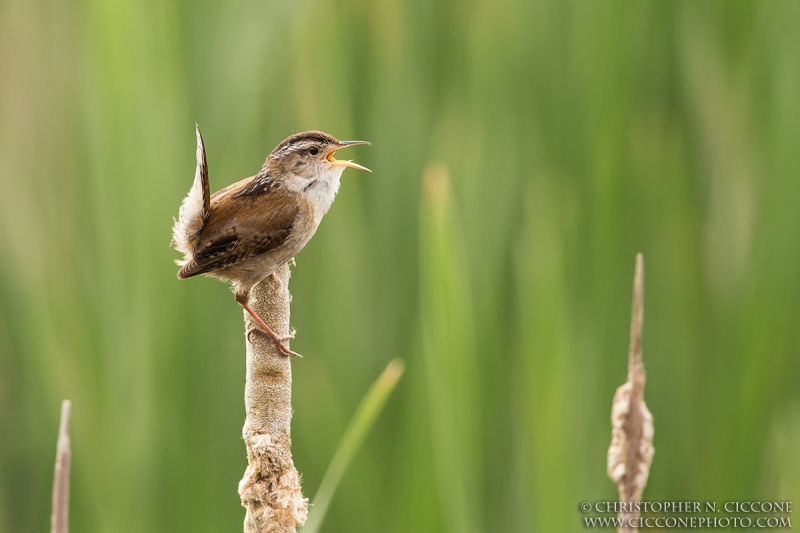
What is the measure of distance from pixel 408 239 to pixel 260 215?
33cm

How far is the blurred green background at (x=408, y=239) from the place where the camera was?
4.45 ft

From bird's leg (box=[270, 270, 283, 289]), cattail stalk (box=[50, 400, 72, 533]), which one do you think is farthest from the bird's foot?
cattail stalk (box=[50, 400, 72, 533])

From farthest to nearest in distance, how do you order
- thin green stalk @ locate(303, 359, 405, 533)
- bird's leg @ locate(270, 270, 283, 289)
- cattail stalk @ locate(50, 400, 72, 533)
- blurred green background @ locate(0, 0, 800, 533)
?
blurred green background @ locate(0, 0, 800, 533)
bird's leg @ locate(270, 270, 283, 289)
thin green stalk @ locate(303, 359, 405, 533)
cattail stalk @ locate(50, 400, 72, 533)

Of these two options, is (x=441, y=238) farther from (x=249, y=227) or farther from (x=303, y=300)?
(x=303, y=300)

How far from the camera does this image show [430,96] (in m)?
1.67

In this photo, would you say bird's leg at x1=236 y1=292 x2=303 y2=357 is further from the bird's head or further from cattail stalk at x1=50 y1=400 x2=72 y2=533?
cattail stalk at x1=50 y1=400 x2=72 y2=533

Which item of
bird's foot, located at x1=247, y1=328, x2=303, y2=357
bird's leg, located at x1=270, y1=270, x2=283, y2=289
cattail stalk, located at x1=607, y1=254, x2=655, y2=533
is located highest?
bird's leg, located at x1=270, y1=270, x2=283, y2=289

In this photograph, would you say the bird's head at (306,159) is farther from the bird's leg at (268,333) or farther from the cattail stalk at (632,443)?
the cattail stalk at (632,443)

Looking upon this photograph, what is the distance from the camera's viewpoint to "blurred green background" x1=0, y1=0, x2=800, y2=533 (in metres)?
1.36

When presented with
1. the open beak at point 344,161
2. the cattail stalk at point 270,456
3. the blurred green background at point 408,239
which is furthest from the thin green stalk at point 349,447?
Answer: the open beak at point 344,161

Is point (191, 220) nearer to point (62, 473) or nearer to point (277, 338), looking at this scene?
point (277, 338)

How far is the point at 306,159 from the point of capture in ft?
4.64

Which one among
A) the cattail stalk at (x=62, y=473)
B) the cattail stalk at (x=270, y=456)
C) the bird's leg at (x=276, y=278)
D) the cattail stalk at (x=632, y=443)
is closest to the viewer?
the cattail stalk at (x=62, y=473)

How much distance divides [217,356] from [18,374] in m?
0.38
